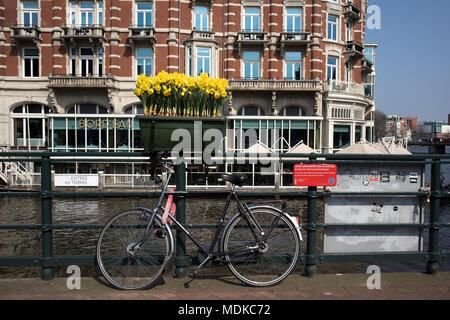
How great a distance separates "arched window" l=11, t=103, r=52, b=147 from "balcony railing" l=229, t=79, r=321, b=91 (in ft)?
43.4

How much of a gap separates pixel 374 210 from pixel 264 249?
1380 millimetres

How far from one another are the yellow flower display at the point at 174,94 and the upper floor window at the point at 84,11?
21.9 m

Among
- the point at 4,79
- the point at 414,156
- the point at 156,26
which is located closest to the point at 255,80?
the point at 156,26

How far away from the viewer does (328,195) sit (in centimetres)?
362

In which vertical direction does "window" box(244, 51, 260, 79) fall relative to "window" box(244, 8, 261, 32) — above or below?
below

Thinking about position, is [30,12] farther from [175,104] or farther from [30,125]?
[175,104]

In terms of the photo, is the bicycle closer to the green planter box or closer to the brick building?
the green planter box

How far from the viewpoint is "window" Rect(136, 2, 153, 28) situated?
74.1ft

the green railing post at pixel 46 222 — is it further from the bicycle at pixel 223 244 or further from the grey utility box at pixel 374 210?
the grey utility box at pixel 374 210

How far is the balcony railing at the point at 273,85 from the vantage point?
22312 mm

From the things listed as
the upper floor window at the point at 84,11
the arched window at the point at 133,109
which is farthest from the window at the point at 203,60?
the upper floor window at the point at 84,11

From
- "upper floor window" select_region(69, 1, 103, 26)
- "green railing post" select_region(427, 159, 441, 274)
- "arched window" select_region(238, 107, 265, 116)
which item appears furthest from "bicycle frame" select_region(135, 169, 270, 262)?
"upper floor window" select_region(69, 1, 103, 26)

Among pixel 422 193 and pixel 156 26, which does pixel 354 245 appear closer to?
pixel 422 193

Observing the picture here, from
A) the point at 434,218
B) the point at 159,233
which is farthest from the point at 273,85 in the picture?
the point at 159,233
